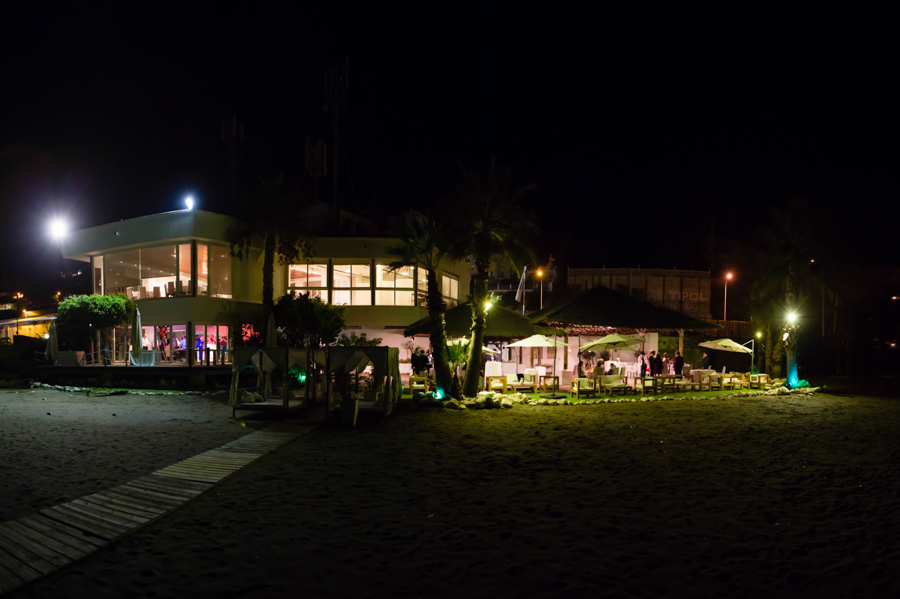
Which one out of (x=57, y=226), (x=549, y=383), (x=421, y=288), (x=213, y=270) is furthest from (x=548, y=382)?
(x=57, y=226)

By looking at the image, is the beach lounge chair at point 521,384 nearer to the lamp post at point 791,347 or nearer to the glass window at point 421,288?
the glass window at point 421,288

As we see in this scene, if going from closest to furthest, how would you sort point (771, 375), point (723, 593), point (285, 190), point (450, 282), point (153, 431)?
point (723, 593), point (153, 431), point (285, 190), point (771, 375), point (450, 282)

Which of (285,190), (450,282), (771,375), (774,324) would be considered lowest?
(771,375)

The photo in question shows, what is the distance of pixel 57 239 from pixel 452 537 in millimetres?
31295

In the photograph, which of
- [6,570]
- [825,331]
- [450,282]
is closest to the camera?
[6,570]

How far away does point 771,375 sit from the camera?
95.0 feet

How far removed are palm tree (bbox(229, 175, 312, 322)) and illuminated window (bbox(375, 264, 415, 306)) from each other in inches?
207

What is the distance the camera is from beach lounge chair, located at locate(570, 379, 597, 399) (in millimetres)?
19359

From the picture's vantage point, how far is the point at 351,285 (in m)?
31.9

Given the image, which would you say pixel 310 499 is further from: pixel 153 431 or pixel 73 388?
pixel 73 388

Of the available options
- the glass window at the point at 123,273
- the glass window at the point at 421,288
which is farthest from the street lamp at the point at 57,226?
the glass window at the point at 421,288

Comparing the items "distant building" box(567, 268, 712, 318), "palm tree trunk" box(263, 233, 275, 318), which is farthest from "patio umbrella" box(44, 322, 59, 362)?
"distant building" box(567, 268, 712, 318)

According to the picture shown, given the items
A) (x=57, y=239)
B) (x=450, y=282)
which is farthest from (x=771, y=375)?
(x=57, y=239)

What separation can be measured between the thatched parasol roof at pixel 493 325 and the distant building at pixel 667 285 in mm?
24513
